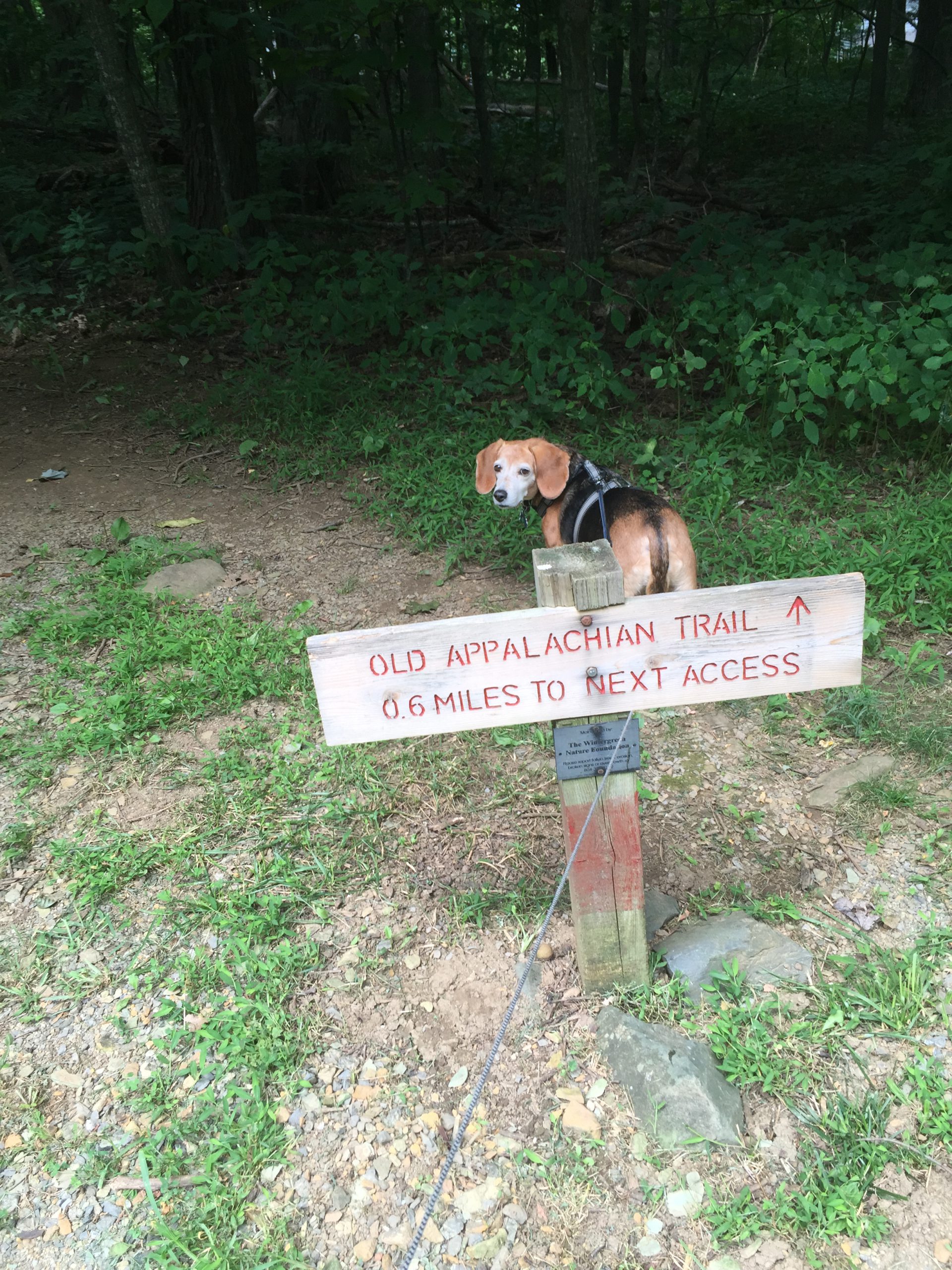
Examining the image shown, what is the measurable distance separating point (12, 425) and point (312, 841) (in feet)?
16.2

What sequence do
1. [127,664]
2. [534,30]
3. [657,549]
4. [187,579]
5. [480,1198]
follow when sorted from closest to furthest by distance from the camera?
[480,1198]
[657,549]
[127,664]
[187,579]
[534,30]

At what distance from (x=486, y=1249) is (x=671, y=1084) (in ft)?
1.83

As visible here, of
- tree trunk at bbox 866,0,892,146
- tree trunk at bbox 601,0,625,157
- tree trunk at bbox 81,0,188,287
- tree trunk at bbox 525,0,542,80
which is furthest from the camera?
tree trunk at bbox 866,0,892,146

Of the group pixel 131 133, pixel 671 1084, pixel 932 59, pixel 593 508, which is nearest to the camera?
pixel 671 1084

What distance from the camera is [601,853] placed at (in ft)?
7.27

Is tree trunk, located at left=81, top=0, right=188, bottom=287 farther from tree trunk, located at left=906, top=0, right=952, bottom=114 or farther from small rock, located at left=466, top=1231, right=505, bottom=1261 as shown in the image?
tree trunk, located at left=906, top=0, right=952, bottom=114

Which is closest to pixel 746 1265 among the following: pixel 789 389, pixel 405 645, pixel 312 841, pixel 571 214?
pixel 405 645

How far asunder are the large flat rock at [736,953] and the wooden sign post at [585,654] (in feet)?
2.92

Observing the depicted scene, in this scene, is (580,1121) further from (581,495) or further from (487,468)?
(487,468)

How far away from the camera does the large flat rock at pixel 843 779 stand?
3.03 metres

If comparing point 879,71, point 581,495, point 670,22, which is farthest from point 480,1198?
point 670,22

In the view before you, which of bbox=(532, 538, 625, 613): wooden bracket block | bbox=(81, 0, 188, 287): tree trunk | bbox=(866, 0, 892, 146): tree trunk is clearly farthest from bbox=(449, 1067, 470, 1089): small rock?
bbox=(866, 0, 892, 146): tree trunk

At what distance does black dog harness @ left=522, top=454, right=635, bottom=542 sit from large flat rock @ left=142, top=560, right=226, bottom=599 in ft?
5.97

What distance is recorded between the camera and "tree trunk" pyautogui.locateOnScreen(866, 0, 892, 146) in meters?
9.61
